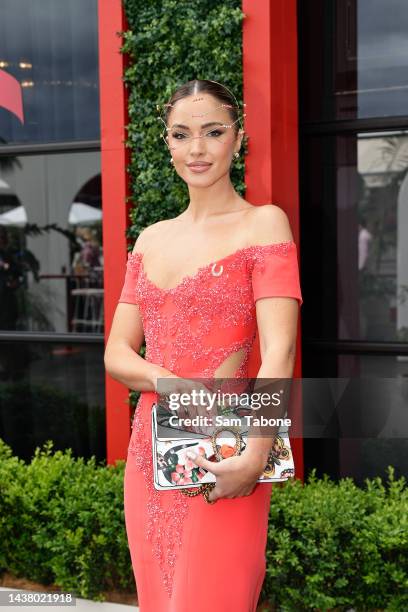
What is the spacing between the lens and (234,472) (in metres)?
2.30

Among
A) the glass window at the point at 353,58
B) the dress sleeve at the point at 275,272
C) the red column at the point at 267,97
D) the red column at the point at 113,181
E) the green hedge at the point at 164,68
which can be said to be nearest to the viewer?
the dress sleeve at the point at 275,272

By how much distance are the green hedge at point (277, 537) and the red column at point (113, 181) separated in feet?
1.05

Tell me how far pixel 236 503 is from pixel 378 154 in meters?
3.45

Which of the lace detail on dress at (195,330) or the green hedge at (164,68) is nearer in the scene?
the lace detail on dress at (195,330)

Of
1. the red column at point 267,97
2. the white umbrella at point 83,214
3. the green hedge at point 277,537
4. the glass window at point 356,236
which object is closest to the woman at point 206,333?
the green hedge at point 277,537

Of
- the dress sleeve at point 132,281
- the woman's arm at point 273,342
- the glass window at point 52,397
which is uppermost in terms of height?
the dress sleeve at point 132,281

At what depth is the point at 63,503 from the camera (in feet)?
16.5

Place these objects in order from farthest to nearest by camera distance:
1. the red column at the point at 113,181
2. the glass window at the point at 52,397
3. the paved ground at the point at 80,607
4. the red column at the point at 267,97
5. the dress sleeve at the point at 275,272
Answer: the glass window at the point at 52,397, the red column at the point at 113,181, the red column at the point at 267,97, the paved ground at the point at 80,607, the dress sleeve at the point at 275,272

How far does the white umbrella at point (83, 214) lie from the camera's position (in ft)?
20.0

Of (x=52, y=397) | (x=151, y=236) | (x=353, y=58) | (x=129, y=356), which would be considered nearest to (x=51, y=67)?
(x=353, y=58)

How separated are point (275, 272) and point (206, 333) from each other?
28 centimetres

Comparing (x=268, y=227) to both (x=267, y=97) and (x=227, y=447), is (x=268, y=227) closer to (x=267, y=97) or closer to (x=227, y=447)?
(x=227, y=447)

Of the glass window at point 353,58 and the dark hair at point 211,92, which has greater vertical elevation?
the glass window at point 353,58

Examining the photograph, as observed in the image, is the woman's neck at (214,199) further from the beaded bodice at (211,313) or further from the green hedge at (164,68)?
the green hedge at (164,68)
